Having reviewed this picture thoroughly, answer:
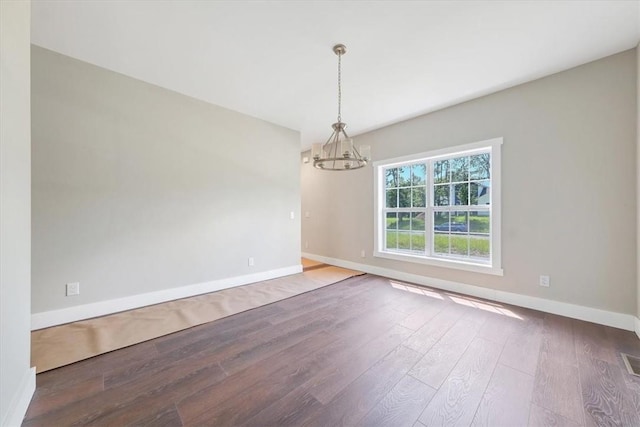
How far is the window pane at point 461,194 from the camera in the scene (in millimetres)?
3445

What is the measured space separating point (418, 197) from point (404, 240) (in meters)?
0.76

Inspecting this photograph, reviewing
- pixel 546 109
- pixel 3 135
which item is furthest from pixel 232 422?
pixel 546 109

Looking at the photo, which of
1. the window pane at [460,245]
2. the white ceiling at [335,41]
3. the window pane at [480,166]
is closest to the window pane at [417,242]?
the window pane at [460,245]

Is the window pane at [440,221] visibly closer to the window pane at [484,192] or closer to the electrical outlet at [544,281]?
the window pane at [484,192]

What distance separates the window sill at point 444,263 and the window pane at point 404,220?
0.47 meters

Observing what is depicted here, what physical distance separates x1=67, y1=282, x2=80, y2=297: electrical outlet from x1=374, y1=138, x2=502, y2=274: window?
3993mm

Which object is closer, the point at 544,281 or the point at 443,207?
the point at 544,281

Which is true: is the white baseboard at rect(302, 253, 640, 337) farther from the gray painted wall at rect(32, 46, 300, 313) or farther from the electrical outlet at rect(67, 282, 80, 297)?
the electrical outlet at rect(67, 282, 80, 297)

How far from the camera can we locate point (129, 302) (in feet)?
9.12

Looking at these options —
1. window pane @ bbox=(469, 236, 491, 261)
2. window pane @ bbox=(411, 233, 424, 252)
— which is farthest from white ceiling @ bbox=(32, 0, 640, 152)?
window pane @ bbox=(411, 233, 424, 252)

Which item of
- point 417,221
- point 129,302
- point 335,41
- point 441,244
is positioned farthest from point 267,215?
point 441,244

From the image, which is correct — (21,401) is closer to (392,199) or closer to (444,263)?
(444,263)

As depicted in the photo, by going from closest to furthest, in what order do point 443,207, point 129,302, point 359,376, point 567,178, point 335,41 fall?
point 359,376 < point 335,41 < point 567,178 < point 129,302 < point 443,207

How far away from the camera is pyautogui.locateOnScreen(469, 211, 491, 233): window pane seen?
325cm
